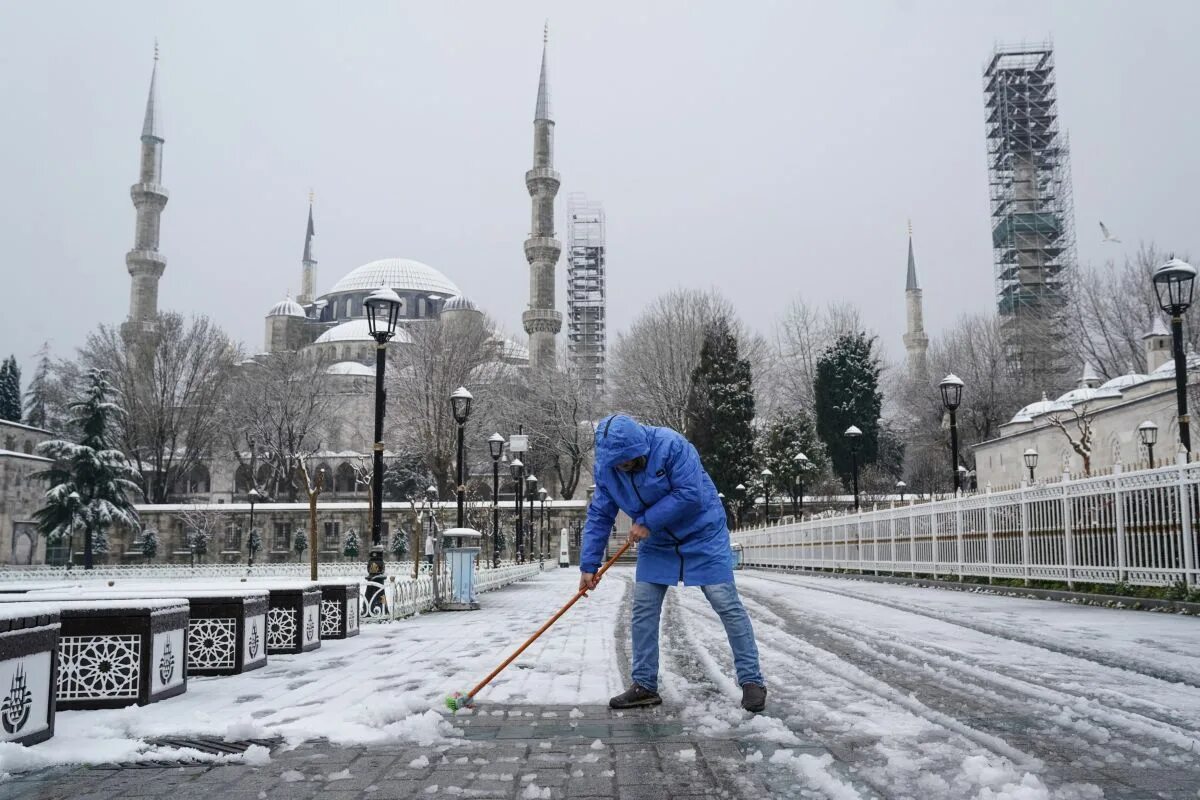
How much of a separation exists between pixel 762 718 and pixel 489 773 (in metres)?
1.28

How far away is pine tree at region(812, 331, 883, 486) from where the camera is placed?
144 feet

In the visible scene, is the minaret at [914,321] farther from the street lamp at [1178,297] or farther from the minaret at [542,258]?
the street lamp at [1178,297]

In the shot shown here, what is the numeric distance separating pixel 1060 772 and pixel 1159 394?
90.5 ft

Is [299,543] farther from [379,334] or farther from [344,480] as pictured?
[379,334]

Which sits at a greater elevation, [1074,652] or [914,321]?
[914,321]

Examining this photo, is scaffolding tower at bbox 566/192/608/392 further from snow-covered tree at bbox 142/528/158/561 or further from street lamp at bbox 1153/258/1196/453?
street lamp at bbox 1153/258/1196/453

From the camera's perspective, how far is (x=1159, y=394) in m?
26.6

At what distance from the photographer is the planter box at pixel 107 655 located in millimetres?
4320

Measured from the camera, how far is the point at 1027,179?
2309 inches

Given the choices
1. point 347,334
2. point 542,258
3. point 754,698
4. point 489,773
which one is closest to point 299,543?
point 542,258

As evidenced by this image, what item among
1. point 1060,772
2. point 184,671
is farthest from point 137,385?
point 1060,772

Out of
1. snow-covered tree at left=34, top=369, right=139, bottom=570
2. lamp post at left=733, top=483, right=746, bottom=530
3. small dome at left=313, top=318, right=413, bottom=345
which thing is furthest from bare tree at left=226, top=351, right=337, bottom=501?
small dome at left=313, top=318, right=413, bottom=345

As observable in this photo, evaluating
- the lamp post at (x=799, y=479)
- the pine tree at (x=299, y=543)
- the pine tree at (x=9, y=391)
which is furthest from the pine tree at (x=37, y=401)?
the lamp post at (x=799, y=479)

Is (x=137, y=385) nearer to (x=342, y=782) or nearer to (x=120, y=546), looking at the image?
(x=120, y=546)
